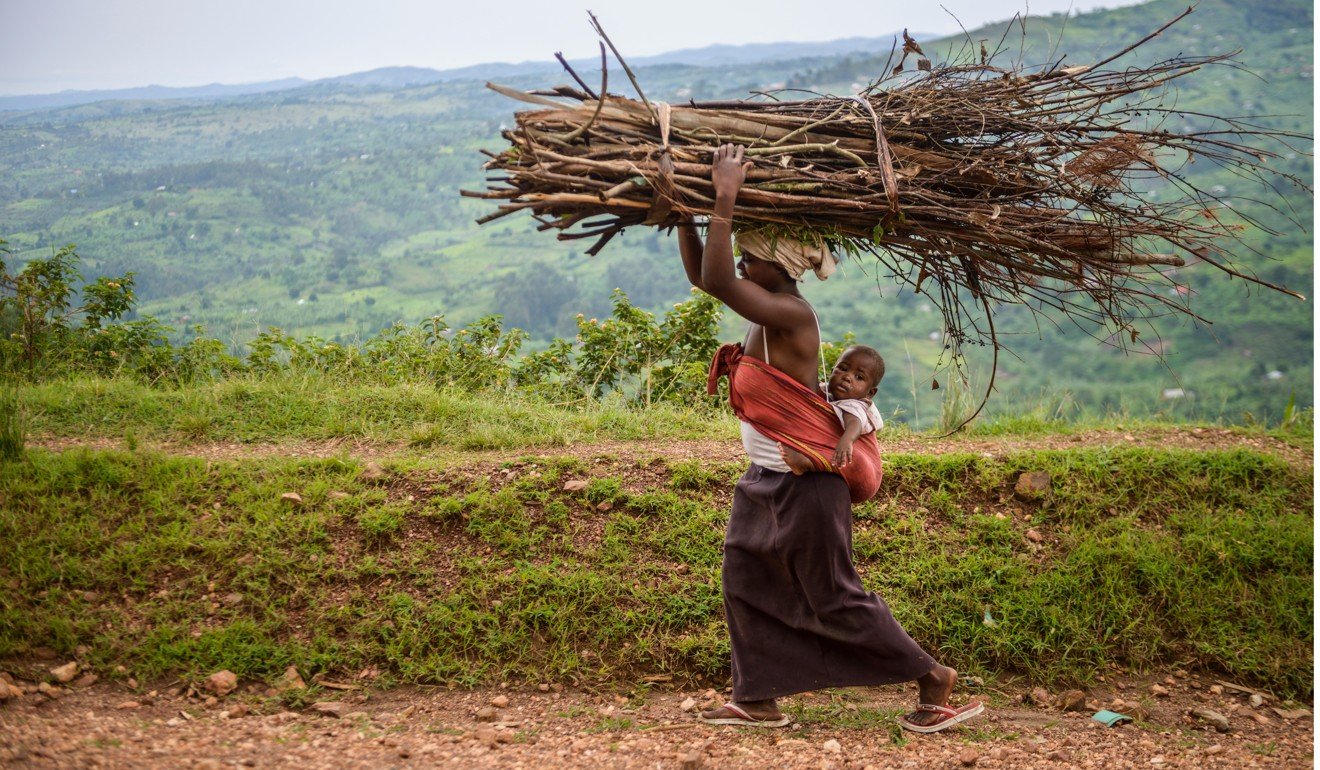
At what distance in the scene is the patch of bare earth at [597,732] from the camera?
2.92 meters

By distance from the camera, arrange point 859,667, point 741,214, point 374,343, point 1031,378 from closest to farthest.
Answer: point 741,214, point 859,667, point 374,343, point 1031,378

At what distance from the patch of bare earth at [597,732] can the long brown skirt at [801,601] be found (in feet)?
0.81

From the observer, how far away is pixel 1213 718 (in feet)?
12.0

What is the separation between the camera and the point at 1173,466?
4891mm

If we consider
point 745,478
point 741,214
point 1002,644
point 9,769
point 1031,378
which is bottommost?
point 1031,378

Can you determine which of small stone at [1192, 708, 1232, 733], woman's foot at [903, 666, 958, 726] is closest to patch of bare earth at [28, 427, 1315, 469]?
small stone at [1192, 708, 1232, 733]

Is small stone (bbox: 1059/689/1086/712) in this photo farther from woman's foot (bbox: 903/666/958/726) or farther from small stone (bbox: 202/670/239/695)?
small stone (bbox: 202/670/239/695)

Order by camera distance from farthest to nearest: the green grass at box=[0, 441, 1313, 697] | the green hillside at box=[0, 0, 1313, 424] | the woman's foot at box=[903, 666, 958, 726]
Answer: the green hillside at box=[0, 0, 1313, 424]
the green grass at box=[0, 441, 1313, 697]
the woman's foot at box=[903, 666, 958, 726]

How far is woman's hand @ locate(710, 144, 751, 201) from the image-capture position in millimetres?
2662

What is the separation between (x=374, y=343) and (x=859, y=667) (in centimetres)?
456

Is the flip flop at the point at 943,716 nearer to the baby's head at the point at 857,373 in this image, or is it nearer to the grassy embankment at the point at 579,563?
the grassy embankment at the point at 579,563

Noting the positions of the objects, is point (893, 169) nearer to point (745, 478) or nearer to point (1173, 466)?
point (745, 478)

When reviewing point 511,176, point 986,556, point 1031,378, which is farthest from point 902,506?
point 1031,378

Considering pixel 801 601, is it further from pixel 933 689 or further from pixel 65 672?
pixel 65 672
